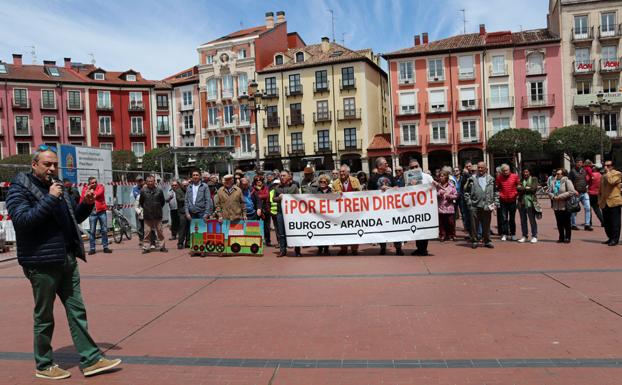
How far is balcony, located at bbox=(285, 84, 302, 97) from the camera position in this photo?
51375 millimetres

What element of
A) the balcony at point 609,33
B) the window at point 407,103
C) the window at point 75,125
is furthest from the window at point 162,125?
the balcony at point 609,33

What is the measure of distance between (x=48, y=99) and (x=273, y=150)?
25086 millimetres

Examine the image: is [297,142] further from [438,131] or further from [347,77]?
[438,131]

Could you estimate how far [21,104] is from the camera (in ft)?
177

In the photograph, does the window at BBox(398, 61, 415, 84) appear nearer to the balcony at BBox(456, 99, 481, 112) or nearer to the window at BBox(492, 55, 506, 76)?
the balcony at BBox(456, 99, 481, 112)

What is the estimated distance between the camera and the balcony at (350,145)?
49656mm

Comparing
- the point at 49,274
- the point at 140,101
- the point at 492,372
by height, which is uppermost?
the point at 140,101

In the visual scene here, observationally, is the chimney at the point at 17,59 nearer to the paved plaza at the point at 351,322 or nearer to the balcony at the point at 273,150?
the balcony at the point at 273,150

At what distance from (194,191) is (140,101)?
51.1 meters

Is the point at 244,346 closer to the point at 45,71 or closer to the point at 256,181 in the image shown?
the point at 256,181

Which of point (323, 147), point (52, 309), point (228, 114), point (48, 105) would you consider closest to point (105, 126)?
point (48, 105)

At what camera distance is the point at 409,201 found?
34.2ft

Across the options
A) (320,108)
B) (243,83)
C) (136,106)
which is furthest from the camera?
(136,106)

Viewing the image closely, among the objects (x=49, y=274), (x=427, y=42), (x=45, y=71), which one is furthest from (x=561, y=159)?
(x=45, y=71)
